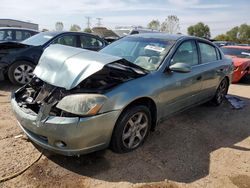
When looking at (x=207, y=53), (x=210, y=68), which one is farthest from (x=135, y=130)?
(x=207, y=53)

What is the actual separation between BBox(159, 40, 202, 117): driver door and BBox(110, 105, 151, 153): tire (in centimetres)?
39

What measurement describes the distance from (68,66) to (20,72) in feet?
12.9

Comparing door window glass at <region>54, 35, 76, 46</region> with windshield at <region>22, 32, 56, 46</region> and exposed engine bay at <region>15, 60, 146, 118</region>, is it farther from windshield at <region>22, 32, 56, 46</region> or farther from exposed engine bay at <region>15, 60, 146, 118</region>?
exposed engine bay at <region>15, 60, 146, 118</region>

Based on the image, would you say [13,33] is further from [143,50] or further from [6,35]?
[143,50]

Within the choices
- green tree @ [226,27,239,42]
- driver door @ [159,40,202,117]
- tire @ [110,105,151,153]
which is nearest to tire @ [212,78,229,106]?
driver door @ [159,40,202,117]

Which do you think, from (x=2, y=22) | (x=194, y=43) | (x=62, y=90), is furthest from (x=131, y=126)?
(x=2, y=22)

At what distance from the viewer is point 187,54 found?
4.62m

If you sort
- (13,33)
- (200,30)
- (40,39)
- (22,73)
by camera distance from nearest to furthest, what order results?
(22,73) → (40,39) → (13,33) → (200,30)

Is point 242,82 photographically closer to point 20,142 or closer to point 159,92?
point 159,92

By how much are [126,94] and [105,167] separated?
0.92 m

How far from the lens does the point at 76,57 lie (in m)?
3.45

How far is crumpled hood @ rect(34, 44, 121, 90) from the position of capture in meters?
3.16

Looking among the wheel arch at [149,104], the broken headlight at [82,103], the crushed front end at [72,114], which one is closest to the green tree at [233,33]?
the wheel arch at [149,104]

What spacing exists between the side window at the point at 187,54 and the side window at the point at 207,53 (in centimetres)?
26
